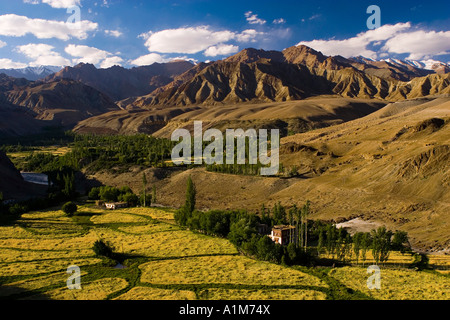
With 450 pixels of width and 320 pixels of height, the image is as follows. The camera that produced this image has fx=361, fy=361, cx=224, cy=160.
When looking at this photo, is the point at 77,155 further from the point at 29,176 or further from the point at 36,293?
the point at 36,293

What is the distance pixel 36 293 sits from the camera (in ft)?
125

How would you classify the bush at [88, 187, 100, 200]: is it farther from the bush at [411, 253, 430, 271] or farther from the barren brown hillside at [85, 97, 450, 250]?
the bush at [411, 253, 430, 271]

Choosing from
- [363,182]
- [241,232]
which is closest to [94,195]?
[241,232]

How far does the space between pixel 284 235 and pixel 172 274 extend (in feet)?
75.1

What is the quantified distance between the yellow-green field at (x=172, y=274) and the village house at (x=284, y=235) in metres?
8.17

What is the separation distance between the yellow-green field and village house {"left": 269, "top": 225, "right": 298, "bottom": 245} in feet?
26.8

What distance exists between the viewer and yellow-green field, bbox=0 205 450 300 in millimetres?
38094

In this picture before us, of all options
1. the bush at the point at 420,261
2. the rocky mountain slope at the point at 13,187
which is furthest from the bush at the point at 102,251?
the rocky mountain slope at the point at 13,187

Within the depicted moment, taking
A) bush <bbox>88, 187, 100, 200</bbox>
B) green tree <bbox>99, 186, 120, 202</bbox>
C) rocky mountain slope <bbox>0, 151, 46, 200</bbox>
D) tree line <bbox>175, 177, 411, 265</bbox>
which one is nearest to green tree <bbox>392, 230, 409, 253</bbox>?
tree line <bbox>175, 177, 411, 265</bbox>

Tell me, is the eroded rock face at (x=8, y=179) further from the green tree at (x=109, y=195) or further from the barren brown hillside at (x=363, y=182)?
the green tree at (x=109, y=195)
